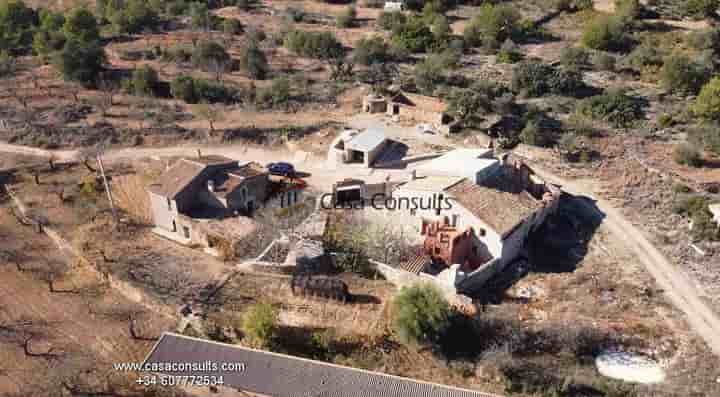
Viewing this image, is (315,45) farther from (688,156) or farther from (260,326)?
(260,326)

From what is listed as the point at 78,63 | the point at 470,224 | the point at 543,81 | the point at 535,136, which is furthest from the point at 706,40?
the point at 78,63

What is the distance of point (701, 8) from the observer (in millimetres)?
69188

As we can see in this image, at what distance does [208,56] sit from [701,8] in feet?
185


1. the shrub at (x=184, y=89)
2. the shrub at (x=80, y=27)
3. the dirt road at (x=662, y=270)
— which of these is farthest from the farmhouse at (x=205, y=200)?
the shrub at (x=80, y=27)

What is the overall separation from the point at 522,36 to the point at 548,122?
22.1m

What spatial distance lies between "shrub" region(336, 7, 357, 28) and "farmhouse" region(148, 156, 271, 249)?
39655mm

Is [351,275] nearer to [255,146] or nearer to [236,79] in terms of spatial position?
[255,146]

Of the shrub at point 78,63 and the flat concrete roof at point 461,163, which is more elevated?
the shrub at point 78,63

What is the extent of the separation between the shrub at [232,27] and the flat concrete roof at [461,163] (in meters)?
42.4

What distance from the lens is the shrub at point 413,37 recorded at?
219ft

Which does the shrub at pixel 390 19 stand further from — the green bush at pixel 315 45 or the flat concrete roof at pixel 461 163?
the flat concrete roof at pixel 461 163

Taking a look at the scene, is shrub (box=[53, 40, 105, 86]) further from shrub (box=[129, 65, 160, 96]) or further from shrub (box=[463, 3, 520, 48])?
shrub (box=[463, 3, 520, 48])

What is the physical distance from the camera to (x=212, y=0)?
289 ft

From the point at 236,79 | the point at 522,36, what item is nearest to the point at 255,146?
the point at 236,79
